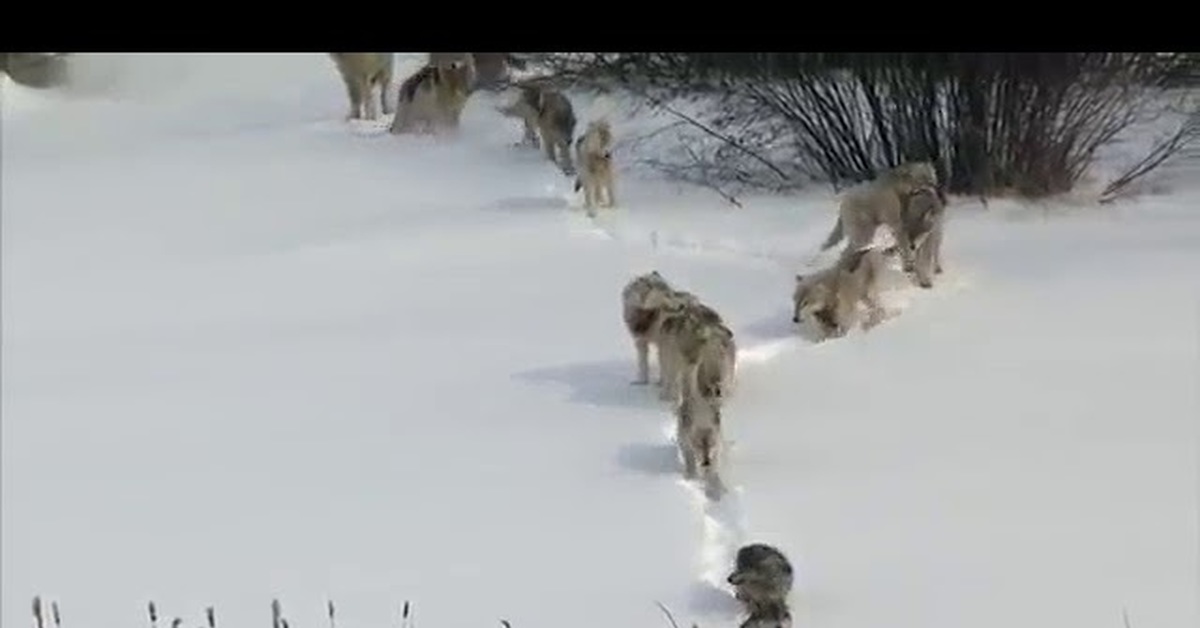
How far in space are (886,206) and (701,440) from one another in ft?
12.7

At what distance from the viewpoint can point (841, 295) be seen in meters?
8.67

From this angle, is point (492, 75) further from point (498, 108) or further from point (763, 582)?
point (763, 582)

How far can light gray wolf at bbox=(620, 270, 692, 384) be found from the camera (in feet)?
25.2

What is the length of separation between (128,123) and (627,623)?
14135 mm

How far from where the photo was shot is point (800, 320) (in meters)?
8.84

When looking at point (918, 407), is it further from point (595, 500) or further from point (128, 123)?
point (128, 123)

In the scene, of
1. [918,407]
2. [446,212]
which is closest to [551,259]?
[446,212]

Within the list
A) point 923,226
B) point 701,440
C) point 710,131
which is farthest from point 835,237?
Result: point 701,440

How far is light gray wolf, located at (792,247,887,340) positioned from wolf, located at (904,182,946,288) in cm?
79

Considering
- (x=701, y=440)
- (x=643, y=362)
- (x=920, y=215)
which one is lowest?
(x=643, y=362)

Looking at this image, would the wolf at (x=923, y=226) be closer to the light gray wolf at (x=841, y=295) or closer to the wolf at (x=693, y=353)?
the light gray wolf at (x=841, y=295)

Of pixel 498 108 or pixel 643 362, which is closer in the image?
pixel 643 362

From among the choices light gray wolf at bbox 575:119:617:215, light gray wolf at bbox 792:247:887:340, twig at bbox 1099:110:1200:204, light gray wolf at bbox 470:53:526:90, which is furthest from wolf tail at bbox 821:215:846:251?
light gray wolf at bbox 470:53:526:90

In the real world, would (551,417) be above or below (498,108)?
below
